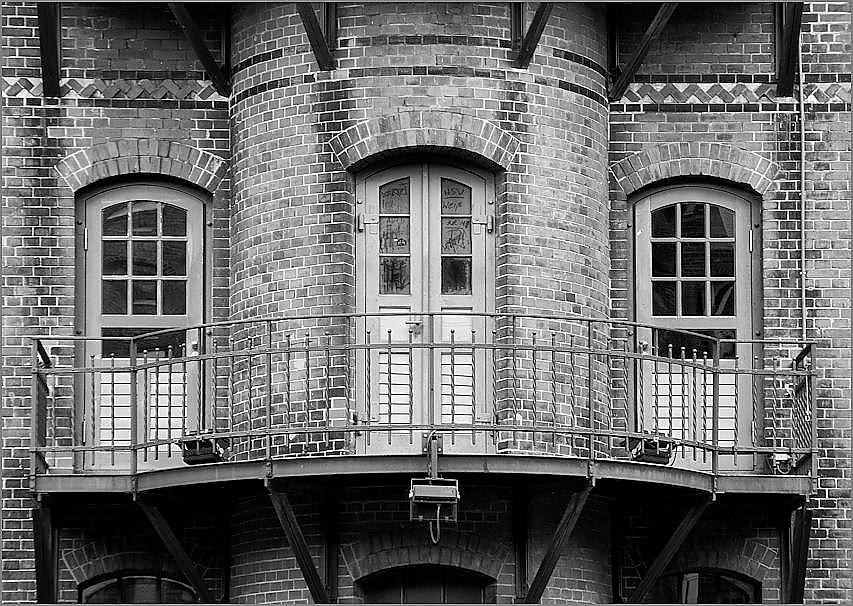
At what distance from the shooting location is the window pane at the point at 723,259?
19.4m

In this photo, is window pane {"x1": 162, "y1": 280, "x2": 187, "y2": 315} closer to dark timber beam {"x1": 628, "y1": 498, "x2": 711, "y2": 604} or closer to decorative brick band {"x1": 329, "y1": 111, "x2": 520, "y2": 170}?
decorative brick band {"x1": 329, "y1": 111, "x2": 520, "y2": 170}

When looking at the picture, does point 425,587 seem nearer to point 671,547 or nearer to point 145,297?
point 671,547

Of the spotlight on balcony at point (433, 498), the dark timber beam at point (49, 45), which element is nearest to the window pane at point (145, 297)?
the dark timber beam at point (49, 45)

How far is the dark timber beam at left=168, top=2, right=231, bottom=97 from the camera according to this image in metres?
18.2

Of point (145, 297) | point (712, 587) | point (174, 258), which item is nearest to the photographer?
point (712, 587)

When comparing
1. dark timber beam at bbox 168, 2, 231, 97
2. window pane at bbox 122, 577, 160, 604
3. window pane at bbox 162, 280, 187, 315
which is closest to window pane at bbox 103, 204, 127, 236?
window pane at bbox 162, 280, 187, 315

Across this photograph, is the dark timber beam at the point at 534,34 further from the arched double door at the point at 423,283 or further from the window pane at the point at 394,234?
the window pane at the point at 394,234

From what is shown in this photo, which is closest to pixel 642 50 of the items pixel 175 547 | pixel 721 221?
pixel 721 221

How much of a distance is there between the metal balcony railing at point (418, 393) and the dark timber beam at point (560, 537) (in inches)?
15.8

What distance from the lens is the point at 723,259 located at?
19.4 meters

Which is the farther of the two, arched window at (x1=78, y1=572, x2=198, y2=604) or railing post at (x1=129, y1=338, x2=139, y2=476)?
arched window at (x1=78, y1=572, x2=198, y2=604)

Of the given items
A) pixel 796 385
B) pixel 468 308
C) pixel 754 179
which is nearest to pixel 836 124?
pixel 754 179

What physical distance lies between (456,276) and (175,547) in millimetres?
3181

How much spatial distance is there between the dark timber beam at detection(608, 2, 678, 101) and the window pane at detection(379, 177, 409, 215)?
2158 millimetres
